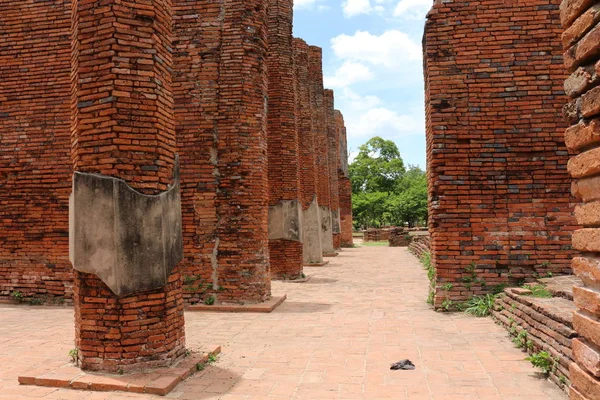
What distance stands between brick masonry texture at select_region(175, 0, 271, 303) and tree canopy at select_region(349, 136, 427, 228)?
33.7 m

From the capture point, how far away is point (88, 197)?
4504 mm

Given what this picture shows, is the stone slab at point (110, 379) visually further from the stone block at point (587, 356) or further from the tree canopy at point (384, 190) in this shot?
the tree canopy at point (384, 190)

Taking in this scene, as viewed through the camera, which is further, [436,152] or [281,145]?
[281,145]

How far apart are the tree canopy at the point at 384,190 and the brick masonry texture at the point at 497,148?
110ft

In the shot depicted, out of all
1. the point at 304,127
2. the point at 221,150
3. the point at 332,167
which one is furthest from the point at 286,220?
the point at 332,167

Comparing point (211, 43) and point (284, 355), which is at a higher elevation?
point (211, 43)

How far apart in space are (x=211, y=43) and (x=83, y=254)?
5.20 m

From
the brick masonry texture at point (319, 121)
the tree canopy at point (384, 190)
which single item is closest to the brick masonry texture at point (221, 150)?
the brick masonry texture at point (319, 121)

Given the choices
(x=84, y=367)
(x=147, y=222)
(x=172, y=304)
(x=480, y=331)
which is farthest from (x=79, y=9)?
(x=480, y=331)

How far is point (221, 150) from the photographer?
8.31 meters

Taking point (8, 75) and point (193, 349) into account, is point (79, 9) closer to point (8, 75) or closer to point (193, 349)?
point (193, 349)

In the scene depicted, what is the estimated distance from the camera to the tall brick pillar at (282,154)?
1238 cm

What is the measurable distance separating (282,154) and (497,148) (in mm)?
6664

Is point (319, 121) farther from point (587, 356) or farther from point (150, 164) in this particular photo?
point (587, 356)
